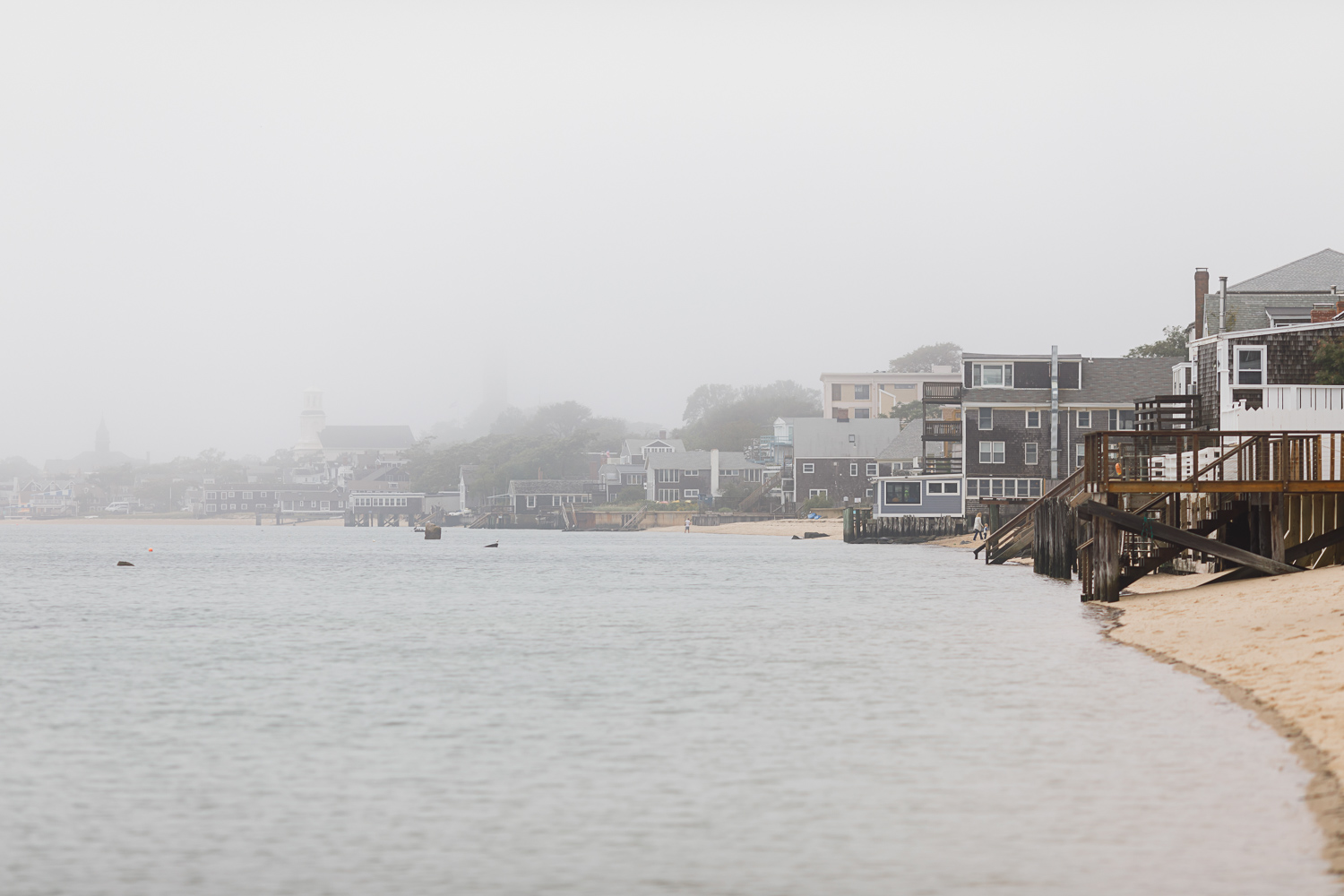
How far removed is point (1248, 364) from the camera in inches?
1901

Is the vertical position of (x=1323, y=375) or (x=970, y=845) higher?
(x=1323, y=375)

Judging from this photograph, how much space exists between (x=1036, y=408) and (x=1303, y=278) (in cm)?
2792

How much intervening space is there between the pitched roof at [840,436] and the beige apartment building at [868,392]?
24809mm

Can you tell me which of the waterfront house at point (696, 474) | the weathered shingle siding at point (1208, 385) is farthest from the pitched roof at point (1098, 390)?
the waterfront house at point (696, 474)

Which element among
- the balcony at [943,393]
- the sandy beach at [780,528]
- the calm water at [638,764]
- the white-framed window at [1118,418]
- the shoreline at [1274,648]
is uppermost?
the balcony at [943,393]

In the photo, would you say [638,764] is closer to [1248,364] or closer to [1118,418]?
[1248,364]

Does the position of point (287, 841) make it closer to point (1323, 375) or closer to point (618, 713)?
point (618, 713)

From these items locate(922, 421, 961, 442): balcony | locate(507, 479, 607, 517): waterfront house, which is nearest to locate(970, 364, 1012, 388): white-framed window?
locate(922, 421, 961, 442): balcony

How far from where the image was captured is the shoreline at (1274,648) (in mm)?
14240

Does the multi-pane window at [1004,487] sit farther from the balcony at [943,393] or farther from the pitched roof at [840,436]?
the pitched roof at [840,436]

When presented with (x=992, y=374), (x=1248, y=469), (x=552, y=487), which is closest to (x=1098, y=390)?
(x=992, y=374)

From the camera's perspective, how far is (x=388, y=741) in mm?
17266

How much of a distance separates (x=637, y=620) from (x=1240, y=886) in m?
26.3

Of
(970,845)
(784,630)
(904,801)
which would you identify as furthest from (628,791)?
(784,630)
